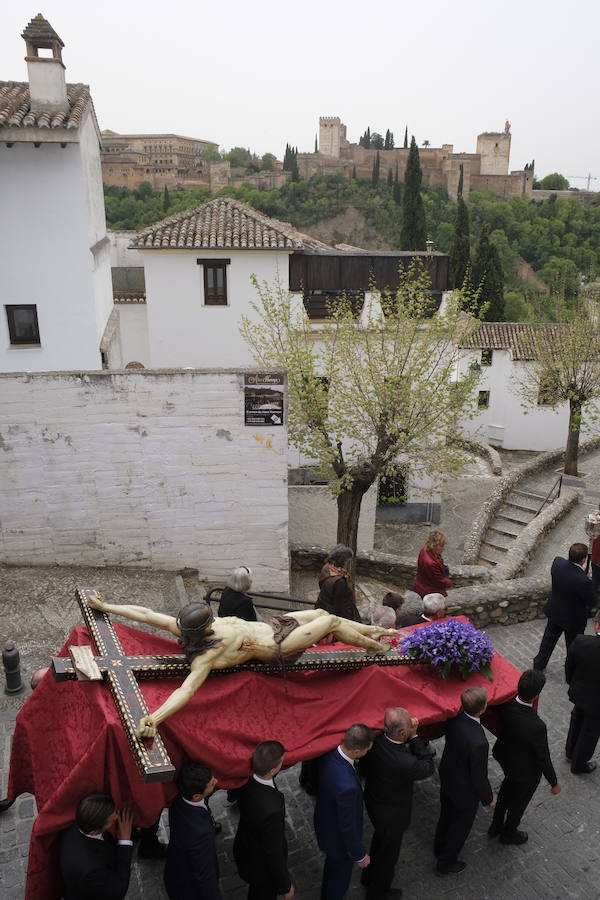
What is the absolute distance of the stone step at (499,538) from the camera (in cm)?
1748

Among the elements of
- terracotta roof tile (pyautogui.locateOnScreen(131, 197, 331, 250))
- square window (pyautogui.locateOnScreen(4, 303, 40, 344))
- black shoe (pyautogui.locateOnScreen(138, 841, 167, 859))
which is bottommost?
black shoe (pyautogui.locateOnScreen(138, 841, 167, 859))

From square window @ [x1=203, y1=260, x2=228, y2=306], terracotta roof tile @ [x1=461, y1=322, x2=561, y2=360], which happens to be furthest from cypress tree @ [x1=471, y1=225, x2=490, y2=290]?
square window @ [x1=203, y1=260, x2=228, y2=306]

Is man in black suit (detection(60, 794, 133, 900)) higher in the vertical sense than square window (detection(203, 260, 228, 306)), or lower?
lower

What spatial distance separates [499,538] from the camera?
1803 centimetres

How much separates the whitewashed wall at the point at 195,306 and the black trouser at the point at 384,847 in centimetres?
1521

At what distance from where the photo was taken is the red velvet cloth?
3.88 m

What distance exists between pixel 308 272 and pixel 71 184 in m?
7.58

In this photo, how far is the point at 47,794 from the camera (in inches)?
161

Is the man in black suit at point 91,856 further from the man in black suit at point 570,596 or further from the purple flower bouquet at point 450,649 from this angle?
the man in black suit at point 570,596

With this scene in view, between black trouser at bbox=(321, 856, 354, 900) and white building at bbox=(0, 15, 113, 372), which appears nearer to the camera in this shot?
black trouser at bbox=(321, 856, 354, 900)

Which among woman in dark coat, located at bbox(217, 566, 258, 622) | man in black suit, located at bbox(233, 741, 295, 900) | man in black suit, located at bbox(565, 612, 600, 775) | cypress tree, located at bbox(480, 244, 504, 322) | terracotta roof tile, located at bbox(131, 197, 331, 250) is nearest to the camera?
man in black suit, located at bbox(233, 741, 295, 900)

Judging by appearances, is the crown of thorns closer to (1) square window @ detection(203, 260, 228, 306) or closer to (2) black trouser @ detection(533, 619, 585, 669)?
(2) black trouser @ detection(533, 619, 585, 669)

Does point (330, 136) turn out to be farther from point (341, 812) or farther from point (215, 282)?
point (341, 812)

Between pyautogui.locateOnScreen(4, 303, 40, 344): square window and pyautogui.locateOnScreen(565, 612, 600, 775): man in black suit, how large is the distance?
13.1 m
